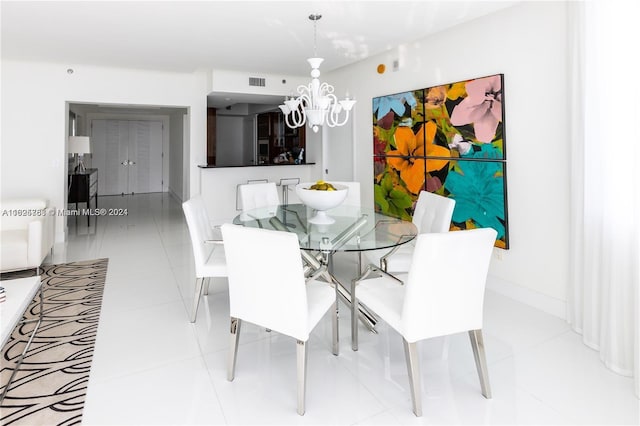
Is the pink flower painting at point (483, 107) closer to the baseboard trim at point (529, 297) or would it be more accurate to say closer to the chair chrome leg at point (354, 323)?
the baseboard trim at point (529, 297)

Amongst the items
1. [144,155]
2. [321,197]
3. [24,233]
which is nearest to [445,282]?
[321,197]

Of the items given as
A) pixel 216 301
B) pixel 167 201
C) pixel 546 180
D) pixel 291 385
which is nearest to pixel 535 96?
pixel 546 180

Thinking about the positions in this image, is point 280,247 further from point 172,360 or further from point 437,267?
point 172,360

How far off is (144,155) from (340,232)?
9.90 meters

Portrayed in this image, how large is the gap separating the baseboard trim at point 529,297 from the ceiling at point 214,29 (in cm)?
248

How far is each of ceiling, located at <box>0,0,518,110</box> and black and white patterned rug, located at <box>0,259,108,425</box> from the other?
255cm

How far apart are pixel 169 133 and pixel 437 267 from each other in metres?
10.7

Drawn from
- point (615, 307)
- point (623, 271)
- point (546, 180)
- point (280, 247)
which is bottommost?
point (615, 307)

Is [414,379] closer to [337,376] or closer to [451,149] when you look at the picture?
[337,376]

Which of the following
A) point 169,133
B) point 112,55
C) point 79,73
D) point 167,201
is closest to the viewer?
point 112,55

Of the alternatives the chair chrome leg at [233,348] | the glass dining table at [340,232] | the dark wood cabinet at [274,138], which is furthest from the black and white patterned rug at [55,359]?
the dark wood cabinet at [274,138]

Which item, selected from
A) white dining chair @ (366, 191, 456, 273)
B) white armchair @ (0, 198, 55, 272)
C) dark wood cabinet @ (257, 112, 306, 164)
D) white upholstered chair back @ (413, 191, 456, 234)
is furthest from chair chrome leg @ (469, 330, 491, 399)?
dark wood cabinet @ (257, 112, 306, 164)

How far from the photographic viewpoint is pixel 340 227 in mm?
2895

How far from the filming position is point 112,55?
4879 millimetres
